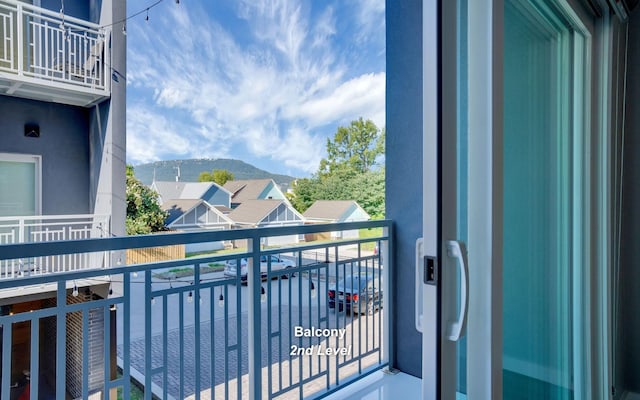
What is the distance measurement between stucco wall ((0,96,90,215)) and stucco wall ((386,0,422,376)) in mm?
3947

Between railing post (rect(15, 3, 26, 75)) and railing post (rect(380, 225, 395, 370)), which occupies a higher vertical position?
railing post (rect(15, 3, 26, 75))

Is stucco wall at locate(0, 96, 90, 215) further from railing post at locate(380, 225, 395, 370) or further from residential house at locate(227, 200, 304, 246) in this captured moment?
railing post at locate(380, 225, 395, 370)

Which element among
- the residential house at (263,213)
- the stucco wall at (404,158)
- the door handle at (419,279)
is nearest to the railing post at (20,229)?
the residential house at (263,213)

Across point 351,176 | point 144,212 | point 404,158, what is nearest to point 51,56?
point 144,212

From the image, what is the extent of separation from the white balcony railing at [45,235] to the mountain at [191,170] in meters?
2.58

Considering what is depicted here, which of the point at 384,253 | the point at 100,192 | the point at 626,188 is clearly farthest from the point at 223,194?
the point at 626,188

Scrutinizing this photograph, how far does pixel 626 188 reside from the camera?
5.43 ft

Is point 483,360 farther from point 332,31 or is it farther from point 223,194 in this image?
point 332,31

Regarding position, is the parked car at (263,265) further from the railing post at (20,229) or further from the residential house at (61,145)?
the railing post at (20,229)

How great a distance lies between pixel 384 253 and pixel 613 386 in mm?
1119

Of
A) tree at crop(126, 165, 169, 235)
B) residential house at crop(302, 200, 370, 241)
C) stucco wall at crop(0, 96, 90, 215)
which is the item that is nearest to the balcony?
stucco wall at crop(0, 96, 90, 215)

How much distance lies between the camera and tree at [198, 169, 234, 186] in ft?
23.0

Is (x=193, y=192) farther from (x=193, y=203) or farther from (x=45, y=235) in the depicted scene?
(x=45, y=235)

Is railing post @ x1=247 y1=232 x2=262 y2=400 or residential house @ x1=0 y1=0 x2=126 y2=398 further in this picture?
residential house @ x1=0 y1=0 x2=126 y2=398
